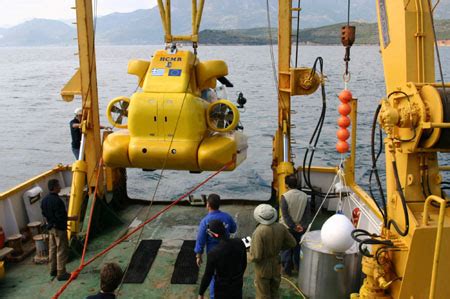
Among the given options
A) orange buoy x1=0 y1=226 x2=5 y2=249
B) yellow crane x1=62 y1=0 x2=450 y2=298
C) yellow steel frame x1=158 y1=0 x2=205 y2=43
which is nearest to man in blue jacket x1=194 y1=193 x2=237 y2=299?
yellow crane x1=62 y1=0 x2=450 y2=298

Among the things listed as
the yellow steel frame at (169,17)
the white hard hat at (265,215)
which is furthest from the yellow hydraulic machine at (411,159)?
the yellow steel frame at (169,17)

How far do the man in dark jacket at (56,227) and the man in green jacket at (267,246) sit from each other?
2.60m

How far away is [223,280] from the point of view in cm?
444

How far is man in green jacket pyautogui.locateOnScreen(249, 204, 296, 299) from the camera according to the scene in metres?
4.76

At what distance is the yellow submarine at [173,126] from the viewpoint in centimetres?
601

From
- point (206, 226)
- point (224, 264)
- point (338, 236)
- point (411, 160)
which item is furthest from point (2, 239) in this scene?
point (411, 160)

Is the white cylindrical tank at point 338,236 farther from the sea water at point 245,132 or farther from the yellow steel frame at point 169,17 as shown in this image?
the yellow steel frame at point 169,17

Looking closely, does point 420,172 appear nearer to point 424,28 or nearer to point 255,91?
point 424,28

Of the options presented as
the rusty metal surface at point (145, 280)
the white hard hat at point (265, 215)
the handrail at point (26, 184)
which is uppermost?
the white hard hat at point (265, 215)

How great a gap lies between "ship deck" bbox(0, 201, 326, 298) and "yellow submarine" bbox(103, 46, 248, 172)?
141 cm

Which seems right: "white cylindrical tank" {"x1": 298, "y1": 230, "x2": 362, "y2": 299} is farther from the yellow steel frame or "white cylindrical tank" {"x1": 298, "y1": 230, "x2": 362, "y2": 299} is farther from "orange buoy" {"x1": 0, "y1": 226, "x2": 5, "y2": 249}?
"orange buoy" {"x1": 0, "y1": 226, "x2": 5, "y2": 249}

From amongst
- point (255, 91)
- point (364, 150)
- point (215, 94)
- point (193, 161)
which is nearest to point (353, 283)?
point (193, 161)

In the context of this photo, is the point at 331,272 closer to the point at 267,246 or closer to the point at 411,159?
the point at 267,246

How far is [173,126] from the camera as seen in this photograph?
6016 mm
